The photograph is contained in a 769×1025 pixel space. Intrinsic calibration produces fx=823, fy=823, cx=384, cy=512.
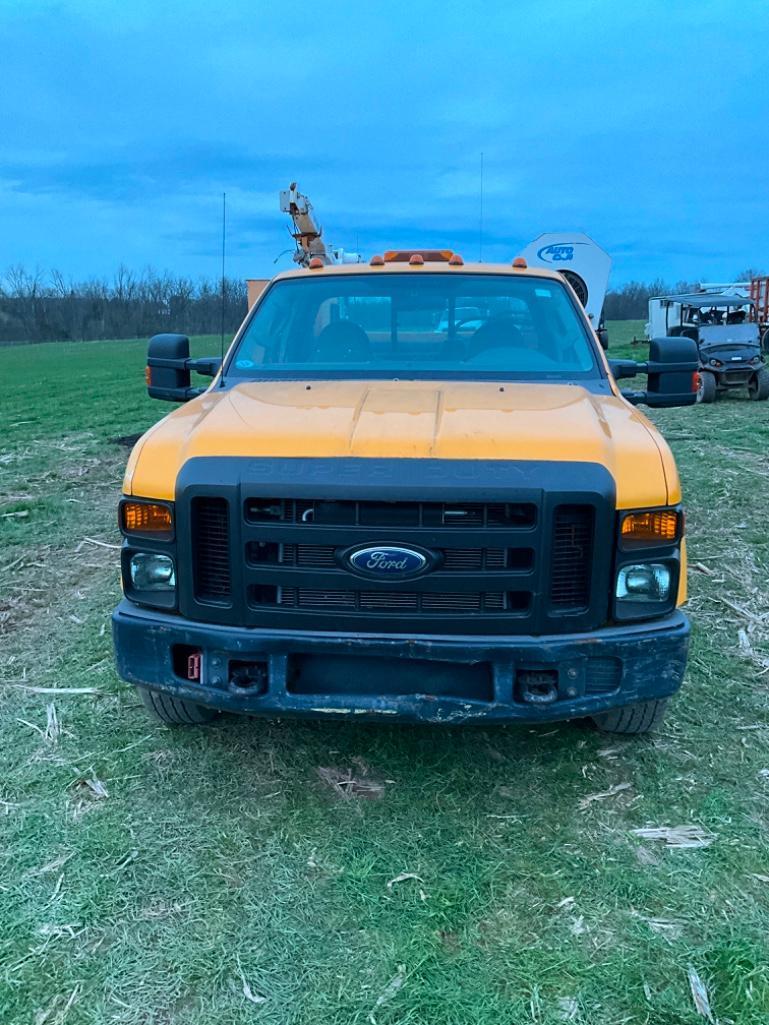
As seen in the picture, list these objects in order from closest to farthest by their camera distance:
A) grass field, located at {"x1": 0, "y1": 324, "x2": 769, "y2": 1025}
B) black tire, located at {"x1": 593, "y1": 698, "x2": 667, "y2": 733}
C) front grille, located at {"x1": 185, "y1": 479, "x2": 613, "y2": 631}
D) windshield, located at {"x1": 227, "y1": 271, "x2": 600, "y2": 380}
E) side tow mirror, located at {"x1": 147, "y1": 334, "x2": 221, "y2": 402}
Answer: grass field, located at {"x1": 0, "y1": 324, "x2": 769, "y2": 1025}
front grille, located at {"x1": 185, "y1": 479, "x2": 613, "y2": 631}
black tire, located at {"x1": 593, "y1": 698, "x2": 667, "y2": 733}
windshield, located at {"x1": 227, "y1": 271, "x2": 600, "y2": 380}
side tow mirror, located at {"x1": 147, "y1": 334, "x2": 221, "y2": 402}

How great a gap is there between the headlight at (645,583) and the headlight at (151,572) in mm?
1671

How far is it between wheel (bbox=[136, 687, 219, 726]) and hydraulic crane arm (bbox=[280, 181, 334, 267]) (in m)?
13.0

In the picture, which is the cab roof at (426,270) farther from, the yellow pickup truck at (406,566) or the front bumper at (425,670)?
the front bumper at (425,670)

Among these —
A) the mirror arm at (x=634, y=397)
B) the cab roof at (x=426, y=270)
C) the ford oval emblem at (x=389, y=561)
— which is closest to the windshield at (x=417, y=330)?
the cab roof at (x=426, y=270)

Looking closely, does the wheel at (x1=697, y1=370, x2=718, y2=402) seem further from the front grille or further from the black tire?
the front grille

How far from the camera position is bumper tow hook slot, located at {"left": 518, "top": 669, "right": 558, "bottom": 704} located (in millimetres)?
2996

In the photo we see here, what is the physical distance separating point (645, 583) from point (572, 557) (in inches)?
12.3

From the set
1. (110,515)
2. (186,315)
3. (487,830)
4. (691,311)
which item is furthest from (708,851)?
(186,315)

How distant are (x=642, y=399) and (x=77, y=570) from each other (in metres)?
4.36

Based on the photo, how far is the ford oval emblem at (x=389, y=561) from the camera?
9.53 feet

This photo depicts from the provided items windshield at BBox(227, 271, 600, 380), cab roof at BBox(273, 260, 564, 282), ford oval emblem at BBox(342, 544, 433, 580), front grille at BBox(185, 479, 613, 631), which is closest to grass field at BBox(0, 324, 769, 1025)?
front grille at BBox(185, 479, 613, 631)

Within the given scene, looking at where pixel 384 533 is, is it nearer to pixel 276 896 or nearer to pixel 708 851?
pixel 276 896

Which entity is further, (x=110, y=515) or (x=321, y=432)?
(x=110, y=515)

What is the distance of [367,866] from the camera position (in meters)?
2.99
